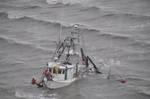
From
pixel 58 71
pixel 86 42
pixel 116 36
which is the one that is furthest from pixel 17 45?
pixel 58 71

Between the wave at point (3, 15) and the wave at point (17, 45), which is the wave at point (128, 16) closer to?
the wave at point (17, 45)

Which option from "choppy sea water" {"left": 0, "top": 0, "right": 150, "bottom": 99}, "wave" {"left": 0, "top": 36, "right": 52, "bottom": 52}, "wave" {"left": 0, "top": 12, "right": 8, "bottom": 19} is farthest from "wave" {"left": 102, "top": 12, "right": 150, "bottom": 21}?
"wave" {"left": 0, "top": 12, "right": 8, "bottom": 19}

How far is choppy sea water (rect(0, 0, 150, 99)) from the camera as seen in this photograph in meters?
37.1

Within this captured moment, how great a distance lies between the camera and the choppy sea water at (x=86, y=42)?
122ft

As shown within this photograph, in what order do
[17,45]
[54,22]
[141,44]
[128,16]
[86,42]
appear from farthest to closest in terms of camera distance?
1. [54,22]
2. [128,16]
3. [17,45]
4. [86,42]
5. [141,44]

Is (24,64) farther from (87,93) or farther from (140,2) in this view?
(140,2)

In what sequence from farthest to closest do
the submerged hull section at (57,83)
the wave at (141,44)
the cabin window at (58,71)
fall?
the wave at (141,44) < the submerged hull section at (57,83) < the cabin window at (58,71)

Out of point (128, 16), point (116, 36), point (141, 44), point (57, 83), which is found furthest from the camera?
point (128, 16)

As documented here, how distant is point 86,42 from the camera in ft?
154

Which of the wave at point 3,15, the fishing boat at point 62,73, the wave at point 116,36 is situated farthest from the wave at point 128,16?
the fishing boat at point 62,73

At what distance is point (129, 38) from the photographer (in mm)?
46500

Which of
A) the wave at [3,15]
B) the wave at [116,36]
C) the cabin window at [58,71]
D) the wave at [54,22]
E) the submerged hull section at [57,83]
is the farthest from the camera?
the wave at [3,15]

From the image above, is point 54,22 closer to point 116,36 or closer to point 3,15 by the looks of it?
point 3,15

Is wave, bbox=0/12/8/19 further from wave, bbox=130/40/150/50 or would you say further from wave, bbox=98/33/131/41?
wave, bbox=130/40/150/50
